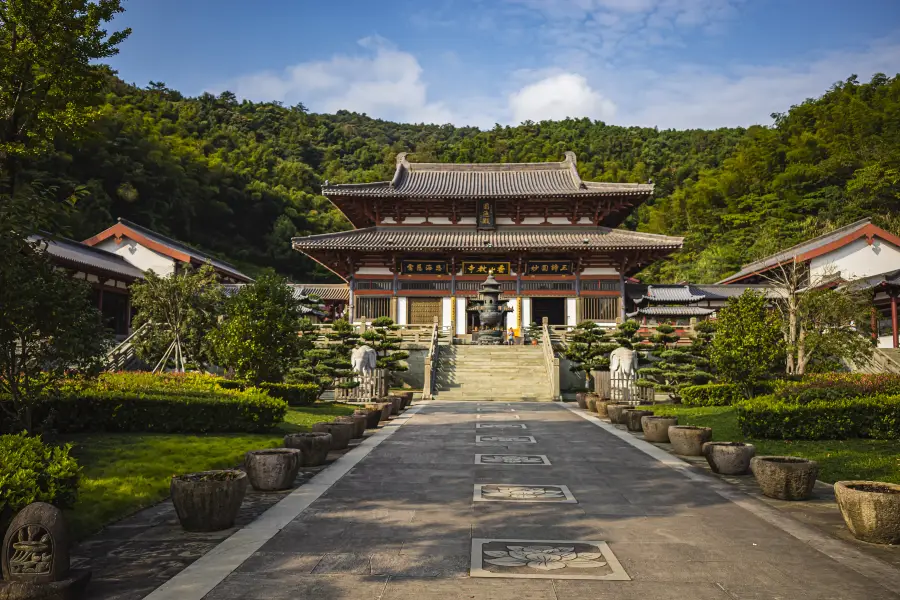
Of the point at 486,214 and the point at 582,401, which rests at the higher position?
the point at 486,214

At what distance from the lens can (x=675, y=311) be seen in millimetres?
34594

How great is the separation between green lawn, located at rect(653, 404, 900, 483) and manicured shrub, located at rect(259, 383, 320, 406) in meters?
11.4

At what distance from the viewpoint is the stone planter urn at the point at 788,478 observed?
276 inches

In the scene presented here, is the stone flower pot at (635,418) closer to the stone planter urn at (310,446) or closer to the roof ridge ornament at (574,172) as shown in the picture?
the stone planter urn at (310,446)

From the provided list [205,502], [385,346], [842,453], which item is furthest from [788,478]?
[385,346]

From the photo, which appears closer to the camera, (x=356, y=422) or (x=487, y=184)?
(x=356, y=422)

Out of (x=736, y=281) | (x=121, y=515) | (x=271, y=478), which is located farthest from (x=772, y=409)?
(x=736, y=281)

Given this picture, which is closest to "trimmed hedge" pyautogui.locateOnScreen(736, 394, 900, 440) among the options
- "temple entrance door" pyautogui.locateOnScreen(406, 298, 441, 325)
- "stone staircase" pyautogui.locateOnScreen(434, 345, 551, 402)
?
"stone staircase" pyautogui.locateOnScreen(434, 345, 551, 402)

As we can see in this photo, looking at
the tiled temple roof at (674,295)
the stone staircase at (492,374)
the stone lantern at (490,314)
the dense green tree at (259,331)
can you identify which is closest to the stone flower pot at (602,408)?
the stone staircase at (492,374)

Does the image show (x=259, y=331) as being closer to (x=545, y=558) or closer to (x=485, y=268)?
(x=545, y=558)

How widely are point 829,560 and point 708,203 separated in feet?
221

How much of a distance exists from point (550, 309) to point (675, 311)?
7.06 meters

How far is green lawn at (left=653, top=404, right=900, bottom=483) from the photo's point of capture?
27.6ft

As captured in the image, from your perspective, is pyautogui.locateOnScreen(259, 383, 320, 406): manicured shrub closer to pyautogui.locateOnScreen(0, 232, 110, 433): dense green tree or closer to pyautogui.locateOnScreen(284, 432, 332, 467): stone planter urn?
pyautogui.locateOnScreen(0, 232, 110, 433): dense green tree
